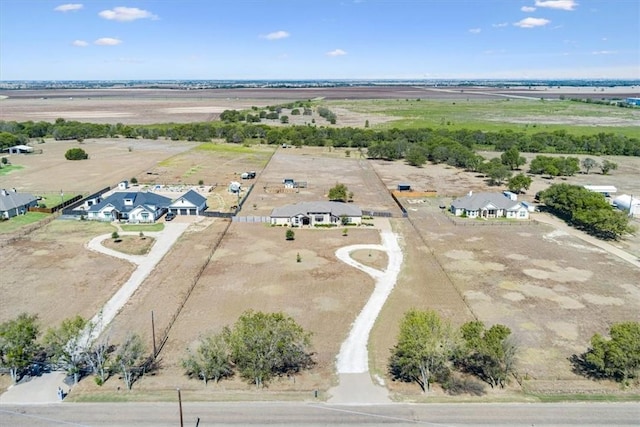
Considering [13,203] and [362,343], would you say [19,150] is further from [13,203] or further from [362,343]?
[362,343]

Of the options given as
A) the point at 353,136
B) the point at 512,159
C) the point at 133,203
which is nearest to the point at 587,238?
the point at 512,159

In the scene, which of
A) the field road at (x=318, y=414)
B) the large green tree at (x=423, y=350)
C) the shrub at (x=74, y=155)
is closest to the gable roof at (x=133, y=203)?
the field road at (x=318, y=414)

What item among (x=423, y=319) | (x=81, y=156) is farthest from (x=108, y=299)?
(x=81, y=156)

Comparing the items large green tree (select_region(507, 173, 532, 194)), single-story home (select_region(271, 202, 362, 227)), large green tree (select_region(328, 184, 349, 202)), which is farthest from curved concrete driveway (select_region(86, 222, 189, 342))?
large green tree (select_region(507, 173, 532, 194))

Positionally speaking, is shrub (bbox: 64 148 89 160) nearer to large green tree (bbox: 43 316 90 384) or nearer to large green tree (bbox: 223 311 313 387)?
large green tree (bbox: 43 316 90 384)

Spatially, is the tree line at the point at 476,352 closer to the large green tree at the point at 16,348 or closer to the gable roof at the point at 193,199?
the large green tree at the point at 16,348

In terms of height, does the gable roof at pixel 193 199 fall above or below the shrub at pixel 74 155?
below
